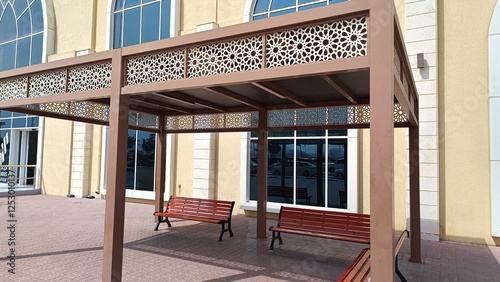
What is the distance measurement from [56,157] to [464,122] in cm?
1457

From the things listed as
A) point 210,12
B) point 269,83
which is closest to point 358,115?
point 269,83

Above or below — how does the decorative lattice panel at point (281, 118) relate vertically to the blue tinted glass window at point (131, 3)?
below

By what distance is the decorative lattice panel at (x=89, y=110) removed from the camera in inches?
269

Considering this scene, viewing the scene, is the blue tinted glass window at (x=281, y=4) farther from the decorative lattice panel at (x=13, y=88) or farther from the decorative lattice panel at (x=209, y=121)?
the decorative lattice panel at (x=13, y=88)

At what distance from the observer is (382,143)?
265 centimetres

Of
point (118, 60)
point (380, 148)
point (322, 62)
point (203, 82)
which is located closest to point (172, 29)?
point (118, 60)

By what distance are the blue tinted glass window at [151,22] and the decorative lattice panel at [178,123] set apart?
5057 mm

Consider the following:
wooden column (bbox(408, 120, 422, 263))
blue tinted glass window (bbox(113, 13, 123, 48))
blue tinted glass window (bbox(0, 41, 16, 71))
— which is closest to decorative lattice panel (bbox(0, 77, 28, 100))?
wooden column (bbox(408, 120, 422, 263))

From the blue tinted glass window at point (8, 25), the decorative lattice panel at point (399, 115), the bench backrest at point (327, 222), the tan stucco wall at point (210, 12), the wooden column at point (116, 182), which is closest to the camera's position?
the wooden column at point (116, 182)

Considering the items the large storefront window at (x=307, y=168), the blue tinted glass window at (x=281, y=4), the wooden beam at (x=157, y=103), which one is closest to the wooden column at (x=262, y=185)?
the large storefront window at (x=307, y=168)

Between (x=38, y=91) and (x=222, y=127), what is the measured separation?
12.3ft

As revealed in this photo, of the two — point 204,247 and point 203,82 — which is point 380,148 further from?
point 204,247

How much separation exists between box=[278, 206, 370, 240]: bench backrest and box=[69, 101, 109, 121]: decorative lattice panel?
4346 millimetres

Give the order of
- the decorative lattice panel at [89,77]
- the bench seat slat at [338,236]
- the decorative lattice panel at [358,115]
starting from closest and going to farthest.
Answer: the decorative lattice panel at [89,77] → the bench seat slat at [338,236] → the decorative lattice panel at [358,115]
